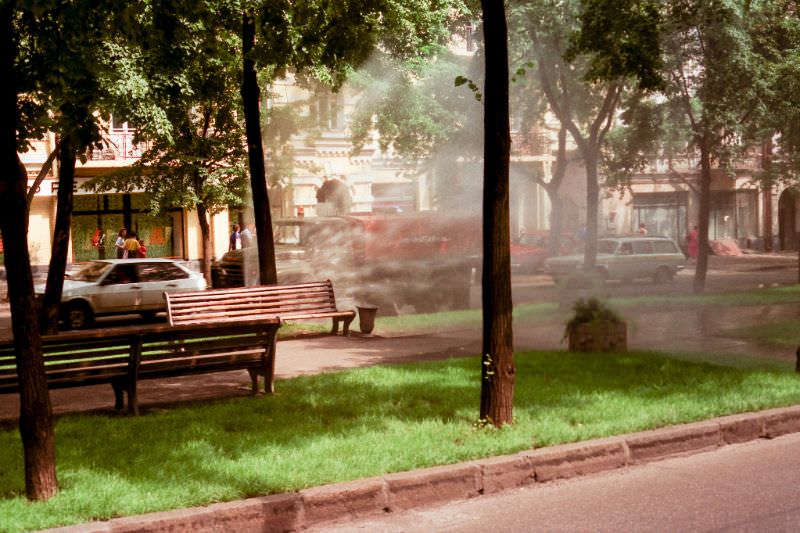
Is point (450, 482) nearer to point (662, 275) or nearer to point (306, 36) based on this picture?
point (306, 36)

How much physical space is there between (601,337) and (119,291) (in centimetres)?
1165

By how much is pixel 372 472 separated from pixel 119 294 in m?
14.9

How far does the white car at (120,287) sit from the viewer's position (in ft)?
64.6

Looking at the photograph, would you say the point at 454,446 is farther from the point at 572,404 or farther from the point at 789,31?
the point at 789,31

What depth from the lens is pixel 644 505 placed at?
5953 millimetres

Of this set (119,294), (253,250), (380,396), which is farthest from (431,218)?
(380,396)

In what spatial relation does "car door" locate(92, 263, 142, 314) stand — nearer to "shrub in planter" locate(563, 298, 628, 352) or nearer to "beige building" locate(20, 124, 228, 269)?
"beige building" locate(20, 124, 228, 269)

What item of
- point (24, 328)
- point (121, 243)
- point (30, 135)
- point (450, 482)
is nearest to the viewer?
point (24, 328)

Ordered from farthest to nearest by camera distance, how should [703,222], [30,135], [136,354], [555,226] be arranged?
[555,226]
[703,222]
[30,135]
[136,354]

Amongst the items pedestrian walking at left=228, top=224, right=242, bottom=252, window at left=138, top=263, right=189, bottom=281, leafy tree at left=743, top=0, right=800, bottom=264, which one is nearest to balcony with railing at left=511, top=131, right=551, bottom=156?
pedestrian walking at left=228, top=224, right=242, bottom=252

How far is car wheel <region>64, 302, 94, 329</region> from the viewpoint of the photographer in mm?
19656

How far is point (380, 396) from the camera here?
891cm

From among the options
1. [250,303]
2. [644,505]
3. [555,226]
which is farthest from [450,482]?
[555,226]

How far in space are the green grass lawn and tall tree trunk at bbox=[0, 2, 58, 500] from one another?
0.66 feet
